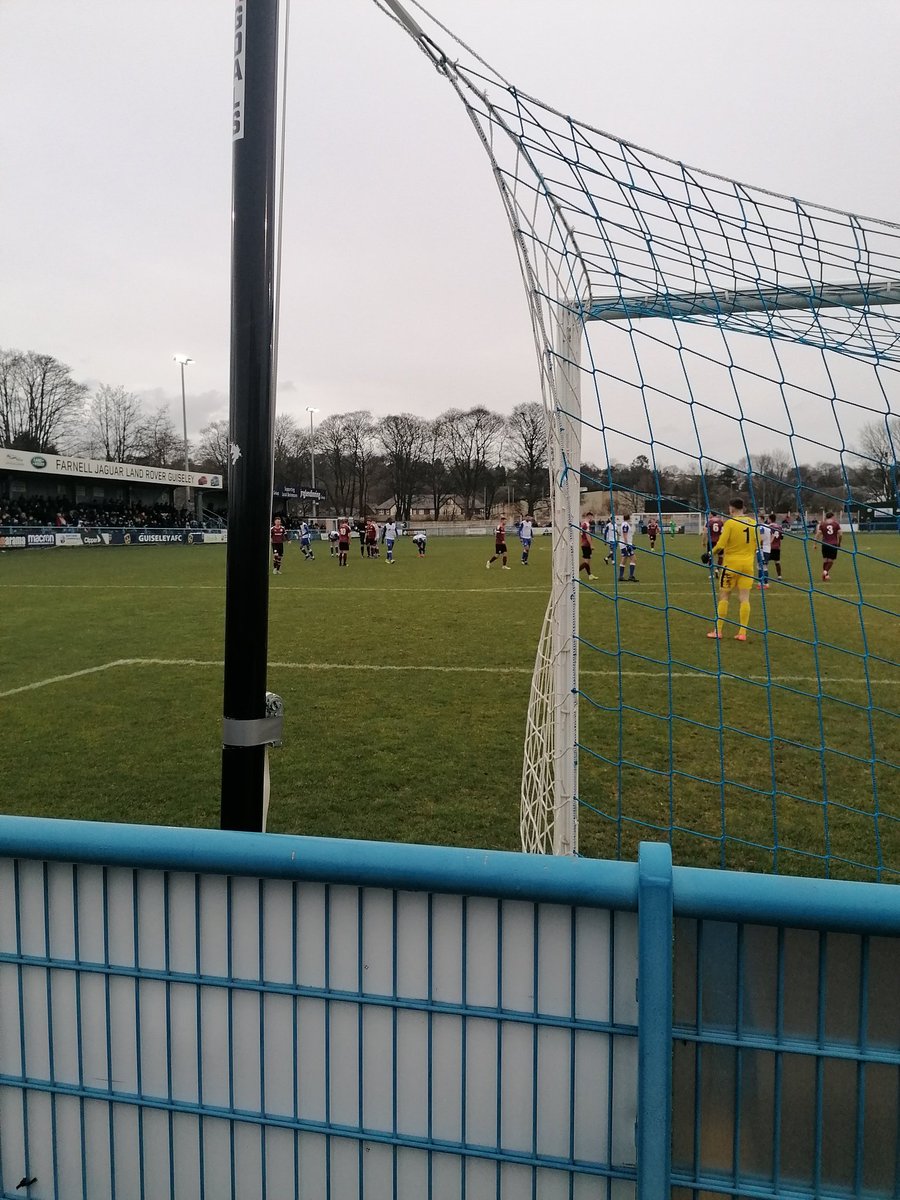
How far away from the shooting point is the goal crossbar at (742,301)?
3.91 metres

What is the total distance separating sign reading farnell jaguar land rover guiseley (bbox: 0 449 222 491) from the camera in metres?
40.0

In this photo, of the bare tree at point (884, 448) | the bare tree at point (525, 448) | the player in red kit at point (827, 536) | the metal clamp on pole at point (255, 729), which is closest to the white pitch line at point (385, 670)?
the bare tree at point (884, 448)

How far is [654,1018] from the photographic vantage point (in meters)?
1.29

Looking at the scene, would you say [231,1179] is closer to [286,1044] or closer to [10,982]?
[286,1044]

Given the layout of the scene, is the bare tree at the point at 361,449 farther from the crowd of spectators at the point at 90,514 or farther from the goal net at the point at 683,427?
the goal net at the point at 683,427

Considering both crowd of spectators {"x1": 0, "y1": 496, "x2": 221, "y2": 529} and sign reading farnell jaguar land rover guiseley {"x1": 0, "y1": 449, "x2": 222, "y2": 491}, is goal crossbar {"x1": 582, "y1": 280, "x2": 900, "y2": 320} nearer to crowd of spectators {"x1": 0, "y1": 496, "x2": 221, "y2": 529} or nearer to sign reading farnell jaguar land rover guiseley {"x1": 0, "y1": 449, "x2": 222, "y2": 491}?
crowd of spectators {"x1": 0, "y1": 496, "x2": 221, "y2": 529}

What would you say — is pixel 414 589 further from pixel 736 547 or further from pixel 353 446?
pixel 353 446

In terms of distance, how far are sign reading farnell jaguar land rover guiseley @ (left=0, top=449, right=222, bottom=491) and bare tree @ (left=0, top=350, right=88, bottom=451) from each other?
14519 millimetres

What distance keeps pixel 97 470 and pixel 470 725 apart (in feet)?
148

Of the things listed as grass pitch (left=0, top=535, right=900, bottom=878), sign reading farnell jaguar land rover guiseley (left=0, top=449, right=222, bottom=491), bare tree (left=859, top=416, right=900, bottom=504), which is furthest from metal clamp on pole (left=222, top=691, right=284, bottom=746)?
sign reading farnell jaguar land rover guiseley (left=0, top=449, right=222, bottom=491)

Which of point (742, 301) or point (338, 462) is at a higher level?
point (338, 462)

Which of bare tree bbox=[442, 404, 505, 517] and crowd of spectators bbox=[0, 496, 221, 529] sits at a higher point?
bare tree bbox=[442, 404, 505, 517]

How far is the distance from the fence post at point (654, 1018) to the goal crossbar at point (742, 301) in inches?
126

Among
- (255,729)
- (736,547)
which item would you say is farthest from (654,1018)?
(736,547)
